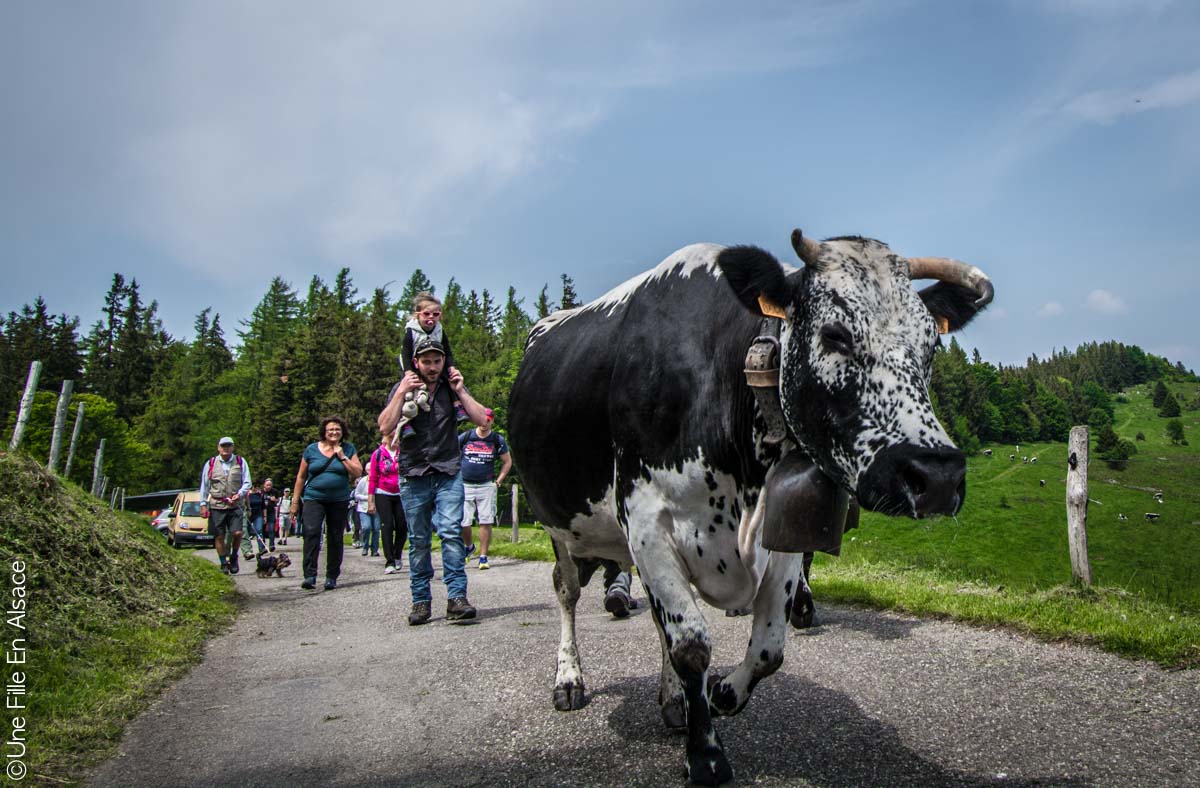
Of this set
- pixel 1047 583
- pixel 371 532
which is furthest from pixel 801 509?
pixel 371 532

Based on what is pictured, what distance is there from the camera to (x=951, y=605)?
20.2ft

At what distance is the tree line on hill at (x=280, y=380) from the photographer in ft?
162

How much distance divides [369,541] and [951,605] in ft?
44.2

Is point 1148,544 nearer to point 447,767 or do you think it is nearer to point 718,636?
point 718,636

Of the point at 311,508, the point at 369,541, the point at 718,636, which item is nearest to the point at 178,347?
the point at 369,541

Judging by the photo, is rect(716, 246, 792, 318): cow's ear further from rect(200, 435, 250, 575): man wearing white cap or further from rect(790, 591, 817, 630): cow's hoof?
rect(200, 435, 250, 575): man wearing white cap

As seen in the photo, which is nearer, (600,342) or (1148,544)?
(600,342)

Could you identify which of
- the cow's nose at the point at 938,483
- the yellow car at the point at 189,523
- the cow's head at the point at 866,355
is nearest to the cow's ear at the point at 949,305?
the cow's head at the point at 866,355

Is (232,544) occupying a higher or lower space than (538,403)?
lower

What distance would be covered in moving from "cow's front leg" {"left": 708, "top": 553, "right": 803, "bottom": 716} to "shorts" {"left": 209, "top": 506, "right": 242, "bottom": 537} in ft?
35.3

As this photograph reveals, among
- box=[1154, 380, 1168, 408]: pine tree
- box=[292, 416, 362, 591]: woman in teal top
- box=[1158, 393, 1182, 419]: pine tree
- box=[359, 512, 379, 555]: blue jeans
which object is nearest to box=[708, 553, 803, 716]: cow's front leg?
box=[292, 416, 362, 591]: woman in teal top

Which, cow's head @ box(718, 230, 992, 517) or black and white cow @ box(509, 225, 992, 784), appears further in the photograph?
black and white cow @ box(509, 225, 992, 784)

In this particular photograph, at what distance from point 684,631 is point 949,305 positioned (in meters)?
1.72

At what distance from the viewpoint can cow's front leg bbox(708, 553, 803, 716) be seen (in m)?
3.27
